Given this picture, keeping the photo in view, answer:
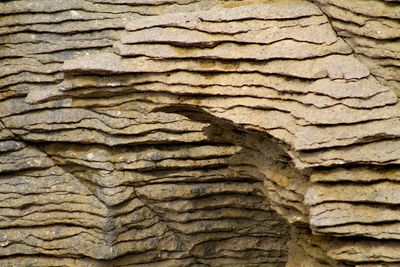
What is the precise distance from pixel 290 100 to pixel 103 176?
239cm

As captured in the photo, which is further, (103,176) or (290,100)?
(103,176)

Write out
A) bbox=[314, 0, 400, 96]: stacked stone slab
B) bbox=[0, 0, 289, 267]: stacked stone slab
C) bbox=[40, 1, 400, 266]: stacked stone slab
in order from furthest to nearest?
1. bbox=[0, 0, 289, 267]: stacked stone slab
2. bbox=[314, 0, 400, 96]: stacked stone slab
3. bbox=[40, 1, 400, 266]: stacked stone slab

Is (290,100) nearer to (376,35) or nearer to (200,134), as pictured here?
(376,35)

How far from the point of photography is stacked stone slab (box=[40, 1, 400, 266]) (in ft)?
15.7

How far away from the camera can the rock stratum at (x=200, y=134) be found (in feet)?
15.8

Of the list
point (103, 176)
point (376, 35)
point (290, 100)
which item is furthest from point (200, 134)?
point (376, 35)

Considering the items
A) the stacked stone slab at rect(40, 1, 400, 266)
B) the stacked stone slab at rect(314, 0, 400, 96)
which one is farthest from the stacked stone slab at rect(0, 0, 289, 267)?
the stacked stone slab at rect(314, 0, 400, 96)

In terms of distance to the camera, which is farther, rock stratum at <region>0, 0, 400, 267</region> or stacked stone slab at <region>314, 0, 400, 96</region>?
stacked stone slab at <region>314, 0, 400, 96</region>

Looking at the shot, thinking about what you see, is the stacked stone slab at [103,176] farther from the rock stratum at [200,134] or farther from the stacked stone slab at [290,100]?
the stacked stone slab at [290,100]

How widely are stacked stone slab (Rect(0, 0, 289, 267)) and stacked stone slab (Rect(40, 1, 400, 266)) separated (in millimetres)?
1273

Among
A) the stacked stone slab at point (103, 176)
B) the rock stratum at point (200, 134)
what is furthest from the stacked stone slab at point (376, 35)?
the stacked stone slab at point (103, 176)

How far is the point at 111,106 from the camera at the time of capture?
19.2 feet

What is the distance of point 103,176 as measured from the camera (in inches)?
276

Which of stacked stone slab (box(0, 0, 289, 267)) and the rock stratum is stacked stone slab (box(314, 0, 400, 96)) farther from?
stacked stone slab (box(0, 0, 289, 267))
